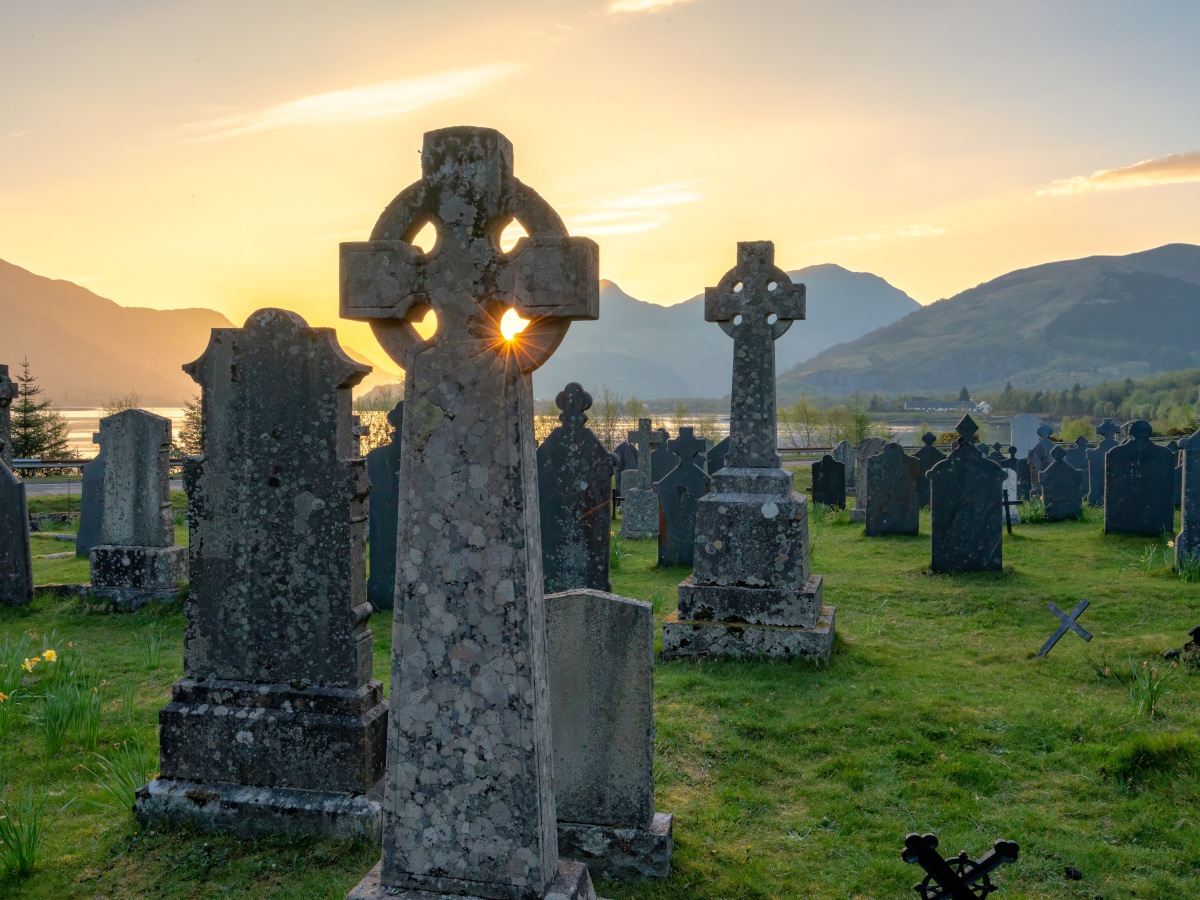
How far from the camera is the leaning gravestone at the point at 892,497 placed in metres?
15.3

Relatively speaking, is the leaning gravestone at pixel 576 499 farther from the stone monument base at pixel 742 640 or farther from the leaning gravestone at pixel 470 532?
the leaning gravestone at pixel 470 532

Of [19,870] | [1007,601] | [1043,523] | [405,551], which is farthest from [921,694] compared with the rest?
[1043,523]

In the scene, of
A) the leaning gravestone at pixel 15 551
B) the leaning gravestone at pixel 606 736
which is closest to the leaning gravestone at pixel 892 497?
the leaning gravestone at pixel 606 736

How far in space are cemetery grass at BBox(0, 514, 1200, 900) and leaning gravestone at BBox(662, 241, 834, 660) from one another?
30cm

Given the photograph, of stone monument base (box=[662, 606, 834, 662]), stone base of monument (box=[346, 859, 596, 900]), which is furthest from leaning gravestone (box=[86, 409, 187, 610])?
stone base of monument (box=[346, 859, 596, 900])

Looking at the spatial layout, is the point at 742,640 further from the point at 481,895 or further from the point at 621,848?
the point at 481,895

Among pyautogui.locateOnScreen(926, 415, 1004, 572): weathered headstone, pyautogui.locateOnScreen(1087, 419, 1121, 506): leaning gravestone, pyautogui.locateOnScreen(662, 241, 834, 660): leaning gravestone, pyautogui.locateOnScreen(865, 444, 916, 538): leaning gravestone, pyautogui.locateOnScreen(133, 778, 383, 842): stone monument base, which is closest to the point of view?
pyautogui.locateOnScreen(133, 778, 383, 842): stone monument base

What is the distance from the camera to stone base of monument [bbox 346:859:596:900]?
2.89 metres

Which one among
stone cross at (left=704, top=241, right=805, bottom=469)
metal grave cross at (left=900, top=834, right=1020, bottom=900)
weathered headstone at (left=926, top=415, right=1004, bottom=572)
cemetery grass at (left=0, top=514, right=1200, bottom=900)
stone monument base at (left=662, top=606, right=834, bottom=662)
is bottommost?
cemetery grass at (left=0, top=514, right=1200, bottom=900)

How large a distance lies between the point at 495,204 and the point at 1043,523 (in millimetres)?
16546

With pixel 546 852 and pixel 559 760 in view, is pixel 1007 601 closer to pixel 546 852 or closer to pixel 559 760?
pixel 559 760

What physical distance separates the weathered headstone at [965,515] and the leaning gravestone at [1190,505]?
2071 mm

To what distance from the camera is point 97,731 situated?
5902 mm

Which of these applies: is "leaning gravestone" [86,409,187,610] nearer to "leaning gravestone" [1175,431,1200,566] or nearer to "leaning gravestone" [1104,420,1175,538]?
"leaning gravestone" [1175,431,1200,566]
